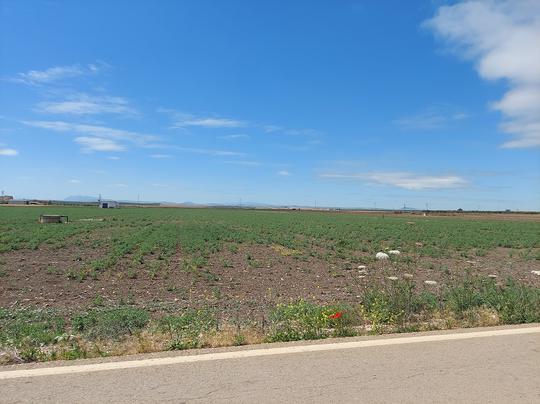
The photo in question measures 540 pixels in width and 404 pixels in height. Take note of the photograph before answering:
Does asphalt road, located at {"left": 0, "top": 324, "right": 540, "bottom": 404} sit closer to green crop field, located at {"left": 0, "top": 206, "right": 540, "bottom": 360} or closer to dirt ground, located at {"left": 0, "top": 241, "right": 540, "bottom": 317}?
green crop field, located at {"left": 0, "top": 206, "right": 540, "bottom": 360}

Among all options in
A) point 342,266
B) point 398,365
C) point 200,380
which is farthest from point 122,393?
point 342,266

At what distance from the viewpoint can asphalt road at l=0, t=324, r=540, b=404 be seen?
12.3 ft

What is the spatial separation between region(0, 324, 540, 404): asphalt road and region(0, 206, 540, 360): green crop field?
663 millimetres

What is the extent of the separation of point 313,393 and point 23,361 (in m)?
3.09

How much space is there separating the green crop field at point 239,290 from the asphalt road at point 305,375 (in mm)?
663

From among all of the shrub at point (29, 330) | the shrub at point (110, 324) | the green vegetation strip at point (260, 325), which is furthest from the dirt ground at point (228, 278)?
the shrub at point (110, 324)

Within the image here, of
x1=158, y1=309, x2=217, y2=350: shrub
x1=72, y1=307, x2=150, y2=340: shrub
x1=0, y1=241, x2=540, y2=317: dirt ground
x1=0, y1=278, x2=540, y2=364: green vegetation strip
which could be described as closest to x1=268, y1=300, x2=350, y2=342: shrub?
x1=0, y1=278, x2=540, y2=364: green vegetation strip

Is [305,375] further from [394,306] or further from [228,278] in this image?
[228,278]

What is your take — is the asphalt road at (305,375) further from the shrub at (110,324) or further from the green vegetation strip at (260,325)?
the shrub at (110,324)

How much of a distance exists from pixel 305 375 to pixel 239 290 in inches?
305

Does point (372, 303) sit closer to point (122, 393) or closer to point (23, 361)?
point (122, 393)

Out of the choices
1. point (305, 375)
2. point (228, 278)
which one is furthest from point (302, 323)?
point (228, 278)

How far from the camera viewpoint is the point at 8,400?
3.60 m

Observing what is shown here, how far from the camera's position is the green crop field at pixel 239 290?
6211 millimetres
